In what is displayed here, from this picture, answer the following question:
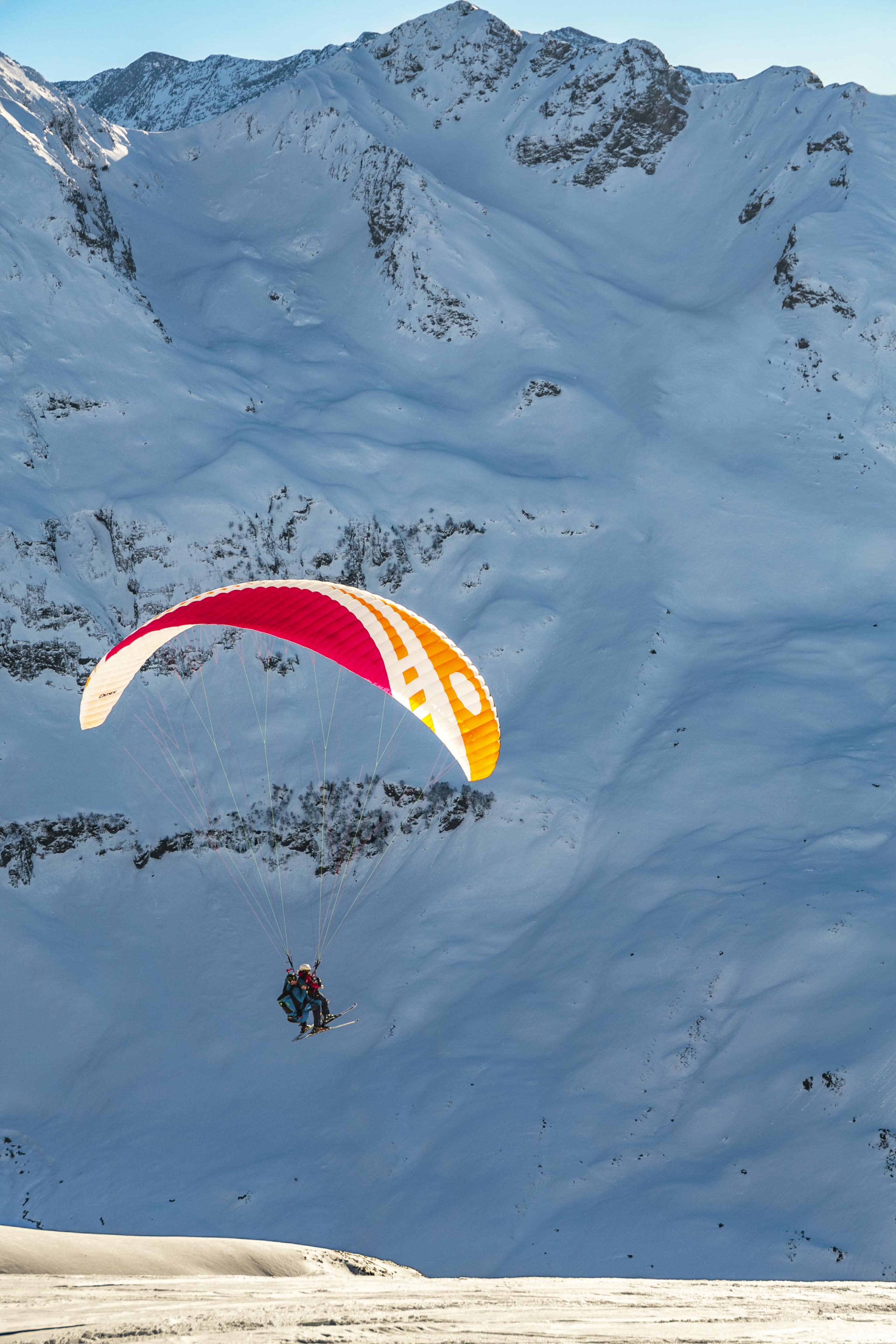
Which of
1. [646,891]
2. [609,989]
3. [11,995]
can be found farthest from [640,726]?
[11,995]

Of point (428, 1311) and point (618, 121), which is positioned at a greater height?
point (618, 121)

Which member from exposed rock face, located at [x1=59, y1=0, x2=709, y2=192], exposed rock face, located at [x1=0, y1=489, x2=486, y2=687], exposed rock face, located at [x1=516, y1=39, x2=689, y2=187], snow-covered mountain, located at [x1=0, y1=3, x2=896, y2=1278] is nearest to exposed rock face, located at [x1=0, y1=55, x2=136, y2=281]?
snow-covered mountain, located at [x1=0, y1=3, x2=896, y2=1278]

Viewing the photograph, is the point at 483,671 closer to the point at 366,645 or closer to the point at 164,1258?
the point at 366,645

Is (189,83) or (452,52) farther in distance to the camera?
(189,83)

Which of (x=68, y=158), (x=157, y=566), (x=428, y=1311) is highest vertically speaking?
(x=68, y=158)

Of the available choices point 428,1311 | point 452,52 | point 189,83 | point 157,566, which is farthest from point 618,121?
point 428,1311

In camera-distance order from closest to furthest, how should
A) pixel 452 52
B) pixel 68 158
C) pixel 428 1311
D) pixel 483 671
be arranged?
pixel 428 1311, pixel 483 671, pixel 68 158, pixel 452 52

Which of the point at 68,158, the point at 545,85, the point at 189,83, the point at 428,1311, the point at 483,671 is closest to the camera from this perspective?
the point at 428,1311

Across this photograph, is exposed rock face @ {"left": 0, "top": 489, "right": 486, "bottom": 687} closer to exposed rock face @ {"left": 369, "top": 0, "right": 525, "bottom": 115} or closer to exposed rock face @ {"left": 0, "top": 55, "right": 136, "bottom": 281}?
exposed rock face @ {"left": 0, "top": 55, "right": 136, "bottom": 281}
